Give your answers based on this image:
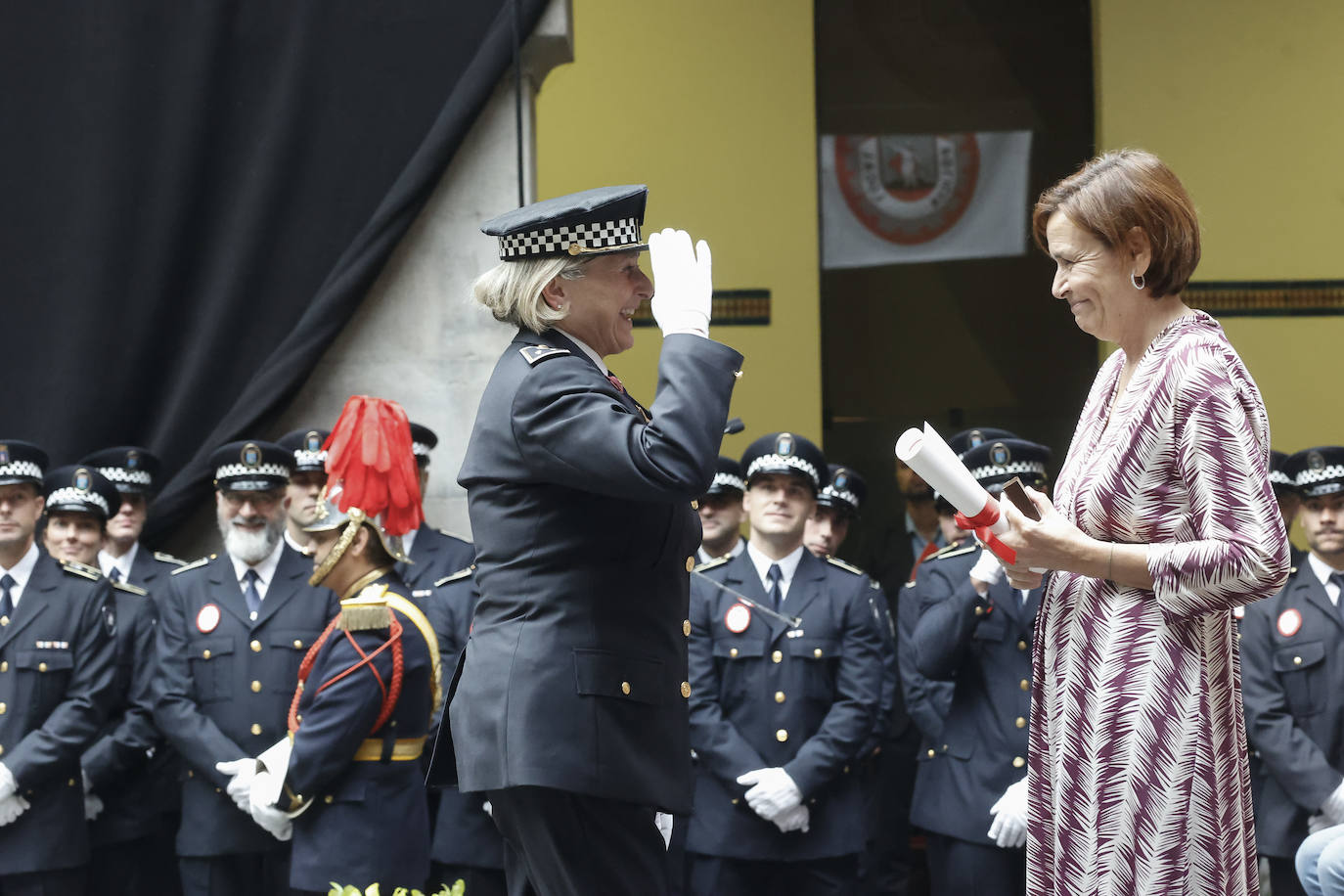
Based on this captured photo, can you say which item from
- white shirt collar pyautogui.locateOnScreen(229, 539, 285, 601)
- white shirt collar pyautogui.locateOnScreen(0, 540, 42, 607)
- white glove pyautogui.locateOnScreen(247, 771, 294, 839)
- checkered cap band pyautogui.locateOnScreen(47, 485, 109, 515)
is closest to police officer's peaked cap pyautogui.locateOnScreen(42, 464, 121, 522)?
checkered cap band pyautogui.locateOnScreen(47, 485, 109, 515)

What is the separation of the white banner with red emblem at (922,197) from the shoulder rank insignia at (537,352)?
6871 mm

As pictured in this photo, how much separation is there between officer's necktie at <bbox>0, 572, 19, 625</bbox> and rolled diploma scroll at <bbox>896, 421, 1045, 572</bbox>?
401 cm

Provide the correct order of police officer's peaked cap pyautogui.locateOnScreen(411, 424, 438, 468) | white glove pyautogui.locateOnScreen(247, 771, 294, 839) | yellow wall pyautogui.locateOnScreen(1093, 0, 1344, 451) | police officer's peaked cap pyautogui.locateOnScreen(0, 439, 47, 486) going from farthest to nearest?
1. yellow wall pyautogui.locateOnScreen(1093, 0, 1344, 451)
2. police officer's peaked cap pyautogui.locateOnScreen(411, 424, 438, 468)
3. police officer's peaked cap pyautogui.locateOnScreen(0, 439, 47, 486)
4. white glove pyautogui.locateOnScreen(247, 771, 294, 839)

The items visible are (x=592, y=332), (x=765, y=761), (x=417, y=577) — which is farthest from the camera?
(x=417, y=577)

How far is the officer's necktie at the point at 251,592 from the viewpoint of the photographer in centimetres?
542

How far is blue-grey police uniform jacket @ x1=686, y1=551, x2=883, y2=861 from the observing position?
495 cm

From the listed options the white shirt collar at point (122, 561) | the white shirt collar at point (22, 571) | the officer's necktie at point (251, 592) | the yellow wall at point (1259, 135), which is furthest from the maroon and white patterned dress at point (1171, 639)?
the yellow wall at point (1259, 135)

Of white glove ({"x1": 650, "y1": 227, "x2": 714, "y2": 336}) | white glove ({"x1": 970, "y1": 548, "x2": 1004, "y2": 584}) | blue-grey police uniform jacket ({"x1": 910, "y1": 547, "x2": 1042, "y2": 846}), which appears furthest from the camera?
blue-grey police uniform jacket ({"x1": 910, "y1": 547, "x2": 1042, "y2": 846})

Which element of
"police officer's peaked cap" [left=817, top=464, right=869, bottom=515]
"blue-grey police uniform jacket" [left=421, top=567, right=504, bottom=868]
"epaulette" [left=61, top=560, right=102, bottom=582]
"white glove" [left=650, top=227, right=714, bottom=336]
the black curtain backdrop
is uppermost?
the black curtain backdrop

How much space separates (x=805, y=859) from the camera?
4.94 metres

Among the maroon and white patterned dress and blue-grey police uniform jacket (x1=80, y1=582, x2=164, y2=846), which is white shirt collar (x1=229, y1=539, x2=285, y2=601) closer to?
blue-grey police uniform jacket (x1=80, y1=582, x2=164, y2=846)

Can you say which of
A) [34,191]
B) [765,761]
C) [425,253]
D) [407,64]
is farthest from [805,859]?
[34,191]

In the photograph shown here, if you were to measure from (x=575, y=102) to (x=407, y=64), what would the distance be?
2944 millimetres

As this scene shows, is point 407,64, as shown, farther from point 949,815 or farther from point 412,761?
point 949,815
